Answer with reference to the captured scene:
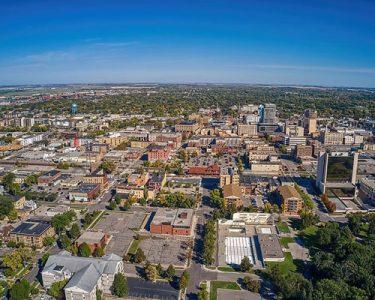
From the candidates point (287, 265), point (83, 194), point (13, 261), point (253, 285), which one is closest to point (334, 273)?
point (287, 265)

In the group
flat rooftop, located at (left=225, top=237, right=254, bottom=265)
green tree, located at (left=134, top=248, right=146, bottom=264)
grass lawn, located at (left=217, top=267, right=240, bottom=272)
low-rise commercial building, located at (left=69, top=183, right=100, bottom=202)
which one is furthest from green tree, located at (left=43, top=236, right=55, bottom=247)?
flat rooftop, located at (left=225, top=237, right=254, bottom=265)

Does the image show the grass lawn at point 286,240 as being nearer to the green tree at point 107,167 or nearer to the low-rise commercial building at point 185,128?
the green tree at point 107,167

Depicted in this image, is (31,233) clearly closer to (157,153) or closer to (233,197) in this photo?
(233,197)

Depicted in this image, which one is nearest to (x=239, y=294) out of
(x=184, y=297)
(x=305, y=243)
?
(x=184, y=297)

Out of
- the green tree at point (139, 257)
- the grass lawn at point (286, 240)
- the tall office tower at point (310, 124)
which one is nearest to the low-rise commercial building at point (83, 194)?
the green tree at point (139, 257)

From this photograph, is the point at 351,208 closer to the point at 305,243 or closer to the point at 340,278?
the point at 305,243
